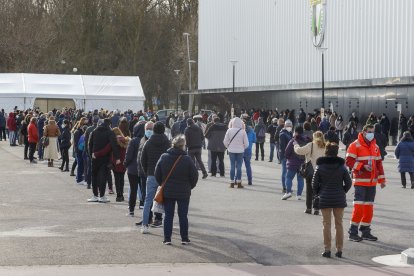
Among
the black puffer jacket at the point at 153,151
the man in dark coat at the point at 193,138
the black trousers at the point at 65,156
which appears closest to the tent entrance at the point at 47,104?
the black trousers at the point at 65,156

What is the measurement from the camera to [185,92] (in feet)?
276

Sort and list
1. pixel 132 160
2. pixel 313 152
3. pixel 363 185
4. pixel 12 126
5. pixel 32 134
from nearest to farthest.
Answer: pixel 363 185 < pixel 132 160 < pixel 313 152 < pixel 32 134 < pixel 12 126

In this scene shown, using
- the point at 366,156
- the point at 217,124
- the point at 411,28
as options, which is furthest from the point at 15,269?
the point at 411,28

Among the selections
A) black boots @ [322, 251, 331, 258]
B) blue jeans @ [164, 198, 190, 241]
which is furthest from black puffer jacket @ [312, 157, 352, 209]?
blue jeans @ [164, 198, 190, 241]

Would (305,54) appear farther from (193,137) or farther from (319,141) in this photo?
(319,141)

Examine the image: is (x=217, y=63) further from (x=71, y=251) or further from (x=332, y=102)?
(x=71, y=251)

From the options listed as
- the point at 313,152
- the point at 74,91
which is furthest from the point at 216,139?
the point at 74,91

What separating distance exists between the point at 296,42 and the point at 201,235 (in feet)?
149

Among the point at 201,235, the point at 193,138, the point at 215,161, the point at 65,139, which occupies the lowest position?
the point at 201,235

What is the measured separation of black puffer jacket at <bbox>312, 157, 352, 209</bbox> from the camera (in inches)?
437

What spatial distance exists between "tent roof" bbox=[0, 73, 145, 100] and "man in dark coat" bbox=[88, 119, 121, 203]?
33.7 m

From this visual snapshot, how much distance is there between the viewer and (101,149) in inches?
634

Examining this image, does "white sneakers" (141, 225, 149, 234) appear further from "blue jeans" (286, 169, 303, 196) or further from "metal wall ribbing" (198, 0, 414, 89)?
"metal wall ribbing" (198, 0, 414, 89)

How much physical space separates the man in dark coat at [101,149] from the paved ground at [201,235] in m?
0.48
